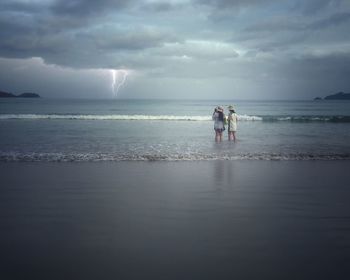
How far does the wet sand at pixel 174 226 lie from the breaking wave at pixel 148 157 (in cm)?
276

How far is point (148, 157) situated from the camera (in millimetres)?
12414

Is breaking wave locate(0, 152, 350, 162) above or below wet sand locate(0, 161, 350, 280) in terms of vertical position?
above

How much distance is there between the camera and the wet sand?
12.6ft

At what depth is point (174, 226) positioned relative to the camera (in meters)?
5.15

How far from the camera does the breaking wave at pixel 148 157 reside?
1209 centimetres

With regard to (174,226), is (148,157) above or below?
above

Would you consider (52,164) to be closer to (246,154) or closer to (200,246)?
(246,154)

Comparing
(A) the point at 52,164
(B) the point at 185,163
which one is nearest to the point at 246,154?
(B) the point at 185,163

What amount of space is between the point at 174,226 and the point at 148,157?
289 inches

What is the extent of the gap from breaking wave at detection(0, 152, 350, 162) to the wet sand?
2.76 metres

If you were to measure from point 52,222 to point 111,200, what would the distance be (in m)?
1.50

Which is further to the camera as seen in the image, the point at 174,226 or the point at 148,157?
the point at 148,157

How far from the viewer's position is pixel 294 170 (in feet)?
33.6

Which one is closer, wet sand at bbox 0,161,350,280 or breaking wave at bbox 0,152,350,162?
wet sand at bbox 0,161,350,280
